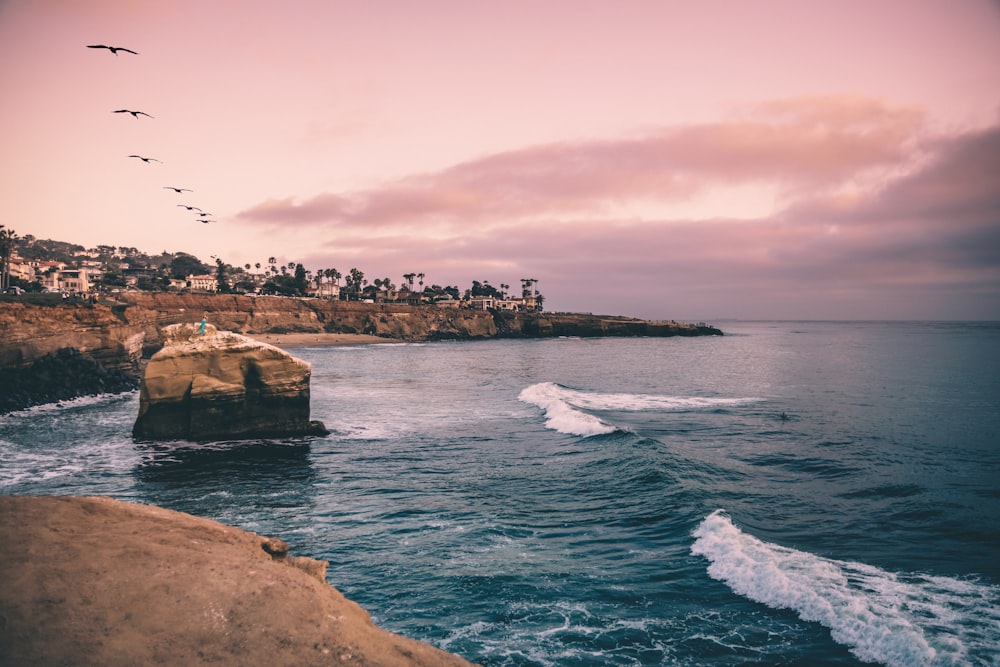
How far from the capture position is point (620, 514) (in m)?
16.3

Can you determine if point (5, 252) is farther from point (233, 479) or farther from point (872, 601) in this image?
point (872, 601)

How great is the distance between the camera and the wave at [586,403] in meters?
29.8

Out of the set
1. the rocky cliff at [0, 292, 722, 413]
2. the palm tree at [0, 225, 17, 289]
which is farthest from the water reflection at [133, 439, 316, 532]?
the palm tree at [0, 225, 17, 289]

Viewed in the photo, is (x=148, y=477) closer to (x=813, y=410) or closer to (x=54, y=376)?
(x=54, y=376)

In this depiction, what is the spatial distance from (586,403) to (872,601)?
2919 centimetres

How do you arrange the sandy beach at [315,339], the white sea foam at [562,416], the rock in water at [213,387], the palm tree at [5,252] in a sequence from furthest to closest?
the sandy beach at [315,339] < the palm tree at [5,252] < the white sea foam at [562,416] < the rock in water at [213,387]

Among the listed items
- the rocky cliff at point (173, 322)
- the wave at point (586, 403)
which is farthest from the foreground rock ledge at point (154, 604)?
the rocky cliff at point (173, 322)

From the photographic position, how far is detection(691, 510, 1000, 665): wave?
30.1 feet

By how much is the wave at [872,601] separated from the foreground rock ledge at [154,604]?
7.81m

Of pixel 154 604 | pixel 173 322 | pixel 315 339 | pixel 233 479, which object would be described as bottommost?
pixel 233 479

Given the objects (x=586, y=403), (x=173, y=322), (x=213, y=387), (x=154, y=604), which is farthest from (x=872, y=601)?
(x=173, y=322)

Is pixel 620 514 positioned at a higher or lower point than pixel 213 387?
lower

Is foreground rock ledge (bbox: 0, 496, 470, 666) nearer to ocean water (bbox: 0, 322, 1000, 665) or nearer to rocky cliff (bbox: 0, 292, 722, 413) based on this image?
ocean water (bbox: 0, 322, 1000, 665)

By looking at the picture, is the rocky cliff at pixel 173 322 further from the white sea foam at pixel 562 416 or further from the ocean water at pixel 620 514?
the white sea foam at pixel 562 416
